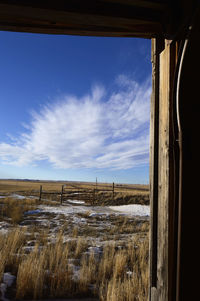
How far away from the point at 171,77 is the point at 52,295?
11.3ft

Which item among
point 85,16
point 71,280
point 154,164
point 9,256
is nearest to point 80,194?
point 9,256

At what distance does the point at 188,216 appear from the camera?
1471 mm

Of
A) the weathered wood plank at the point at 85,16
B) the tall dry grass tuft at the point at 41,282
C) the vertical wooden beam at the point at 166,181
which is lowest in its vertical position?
the tall dry grass tuft at the point at 41,282

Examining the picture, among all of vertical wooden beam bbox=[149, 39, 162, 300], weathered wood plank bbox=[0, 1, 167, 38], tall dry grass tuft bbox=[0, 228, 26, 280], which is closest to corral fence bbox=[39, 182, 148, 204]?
tall dry grass tuft bbox=[0, 228, 26, 280]

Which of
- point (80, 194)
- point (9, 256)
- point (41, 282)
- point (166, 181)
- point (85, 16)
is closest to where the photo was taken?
point (166, 181)

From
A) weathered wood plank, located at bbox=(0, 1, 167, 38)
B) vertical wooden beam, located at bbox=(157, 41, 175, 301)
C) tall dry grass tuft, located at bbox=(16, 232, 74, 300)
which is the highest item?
weathered wood plank, located at bbox=(0, 1, 167, 38)

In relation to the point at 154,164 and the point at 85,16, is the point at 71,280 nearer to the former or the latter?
the point at 154,164

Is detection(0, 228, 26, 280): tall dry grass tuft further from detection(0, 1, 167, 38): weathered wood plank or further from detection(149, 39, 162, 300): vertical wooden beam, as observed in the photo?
detection(0, 1, 167, 38): weathered wood plank

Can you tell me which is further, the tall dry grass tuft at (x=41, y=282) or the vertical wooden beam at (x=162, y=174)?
the tall dry grass tuft at (x=41, y=282)

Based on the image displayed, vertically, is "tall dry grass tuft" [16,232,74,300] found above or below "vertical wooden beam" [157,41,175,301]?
below

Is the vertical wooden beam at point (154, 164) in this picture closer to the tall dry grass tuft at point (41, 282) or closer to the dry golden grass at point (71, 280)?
the dry golden grass at point (71, 280)

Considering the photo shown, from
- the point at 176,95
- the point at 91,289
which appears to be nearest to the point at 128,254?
the point at 91,289

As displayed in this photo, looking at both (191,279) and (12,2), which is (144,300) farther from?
(12,2)

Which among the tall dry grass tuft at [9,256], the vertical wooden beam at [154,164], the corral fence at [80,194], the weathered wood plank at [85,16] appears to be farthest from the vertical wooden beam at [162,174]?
the corral fence at [80,194]
